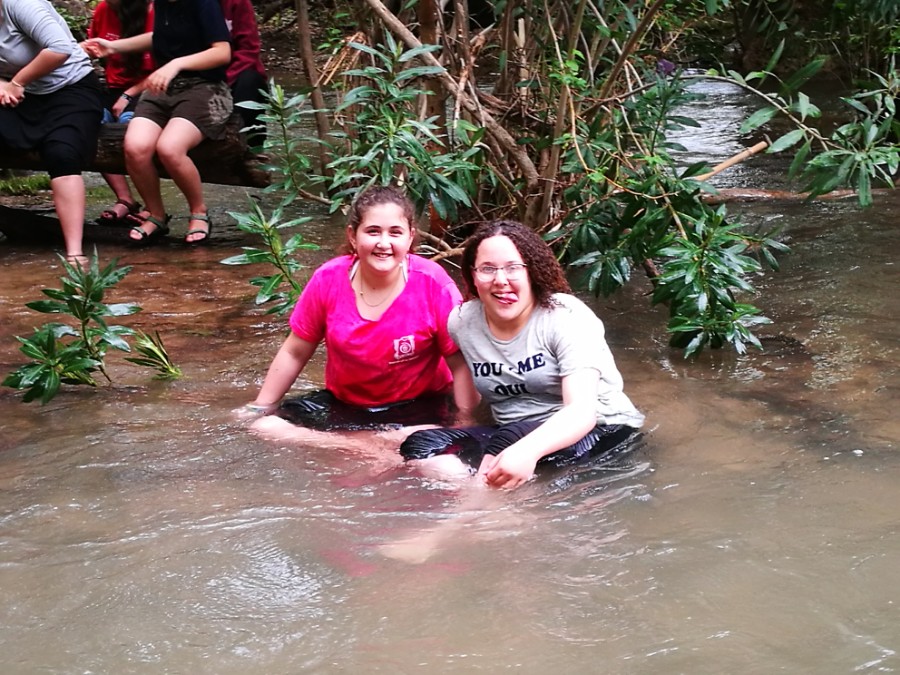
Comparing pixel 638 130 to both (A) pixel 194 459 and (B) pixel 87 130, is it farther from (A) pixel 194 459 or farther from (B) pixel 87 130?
(B) pixel 87 130

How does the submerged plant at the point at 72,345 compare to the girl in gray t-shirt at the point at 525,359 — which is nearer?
the girl in gray t-shirt at the point at 525,359

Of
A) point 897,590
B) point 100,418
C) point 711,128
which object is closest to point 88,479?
point 100,418

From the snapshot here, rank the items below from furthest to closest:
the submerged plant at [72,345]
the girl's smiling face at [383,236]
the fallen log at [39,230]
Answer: the fallen log at [39,230] < the submerged plant at [72,345] < the girl's smiling face at [383,236]

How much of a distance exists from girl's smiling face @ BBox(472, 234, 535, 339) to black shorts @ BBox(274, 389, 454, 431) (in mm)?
521

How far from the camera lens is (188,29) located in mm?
5828

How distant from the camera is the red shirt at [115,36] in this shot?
6.15m

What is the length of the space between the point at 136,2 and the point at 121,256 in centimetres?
142

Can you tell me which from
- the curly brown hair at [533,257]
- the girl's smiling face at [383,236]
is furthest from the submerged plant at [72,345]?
the curly brown hair at [533,257]

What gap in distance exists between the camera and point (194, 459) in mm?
3453

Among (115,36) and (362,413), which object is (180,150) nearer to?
(115,36)

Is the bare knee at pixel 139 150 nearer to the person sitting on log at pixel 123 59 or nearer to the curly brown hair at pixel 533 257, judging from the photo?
the person sitting on log at pixel 123 59

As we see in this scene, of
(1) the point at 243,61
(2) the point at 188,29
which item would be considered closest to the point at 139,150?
(2) the point at 188,29

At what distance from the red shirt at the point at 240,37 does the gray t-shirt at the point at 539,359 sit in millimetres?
3245

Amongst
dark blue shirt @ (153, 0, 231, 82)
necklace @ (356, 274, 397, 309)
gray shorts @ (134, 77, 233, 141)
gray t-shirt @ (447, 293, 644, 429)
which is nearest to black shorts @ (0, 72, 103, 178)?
gray shorts @ (134, 77, 233, 141)
